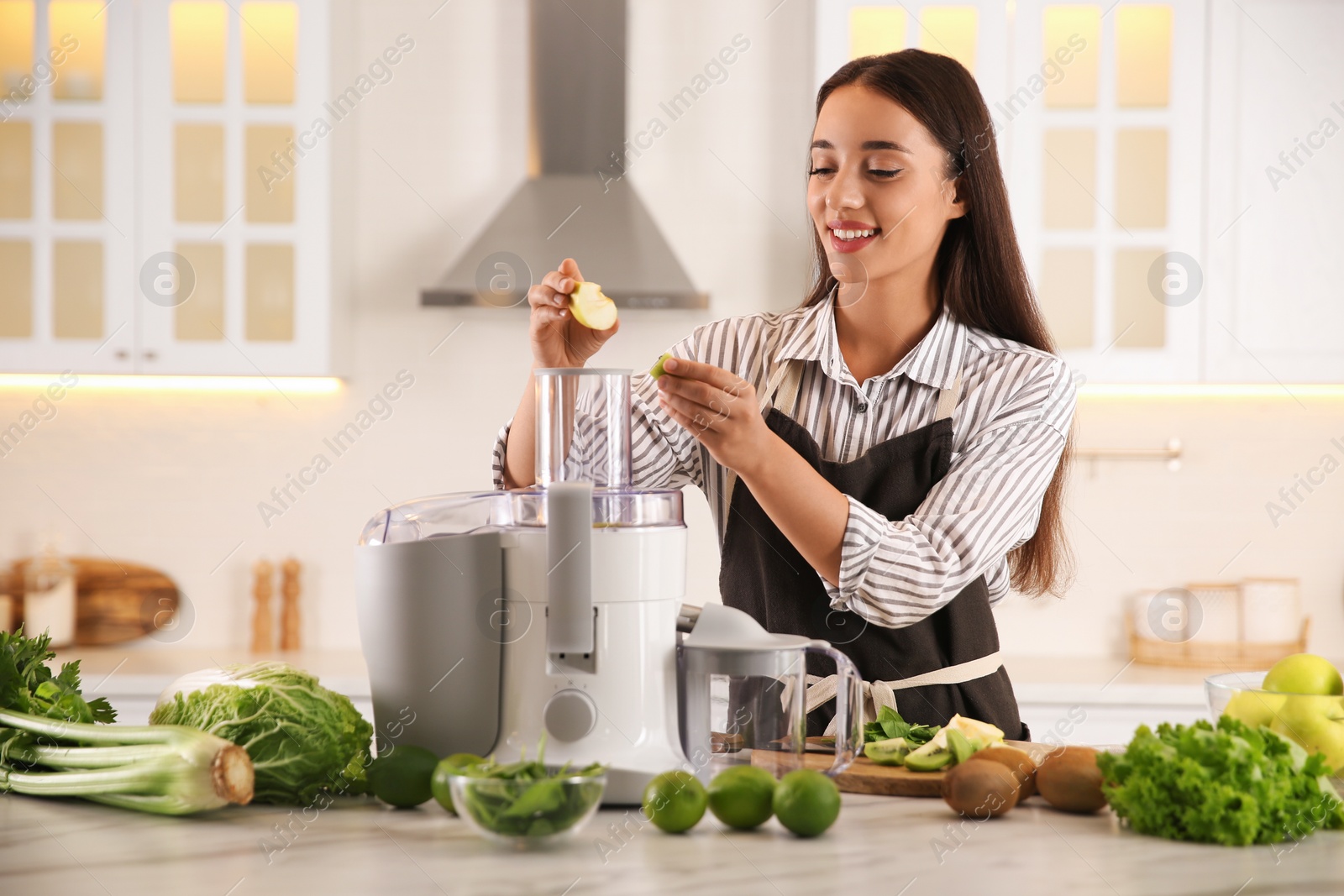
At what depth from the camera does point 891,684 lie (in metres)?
1.42

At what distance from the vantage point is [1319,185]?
281 centimetres

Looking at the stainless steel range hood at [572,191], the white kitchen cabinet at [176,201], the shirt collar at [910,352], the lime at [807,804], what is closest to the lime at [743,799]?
the lime at [807,804]

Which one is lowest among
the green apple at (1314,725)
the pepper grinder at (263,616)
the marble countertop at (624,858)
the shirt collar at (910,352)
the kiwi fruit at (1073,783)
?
the pepper grinder at (263,616)

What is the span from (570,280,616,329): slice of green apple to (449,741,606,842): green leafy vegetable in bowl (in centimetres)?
53

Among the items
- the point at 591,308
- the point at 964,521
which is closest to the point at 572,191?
the point at 591,308

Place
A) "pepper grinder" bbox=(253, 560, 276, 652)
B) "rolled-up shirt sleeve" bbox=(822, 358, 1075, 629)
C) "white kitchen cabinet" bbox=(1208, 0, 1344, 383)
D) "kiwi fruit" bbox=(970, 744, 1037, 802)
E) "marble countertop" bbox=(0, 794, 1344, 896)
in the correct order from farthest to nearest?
"pepper grinder" bbox=(253, 560, 276, 652)
"white kitchen cabinet" bbox=(1208, 0, 1344, 383)
"rolled-up shirt sleeve" bbox=(822, 358, 1075, 629)
"kiwi fruit" bbox=(970, 744, 1037, 802)
"marble countertop" bbox=(0, 794, 1344, 896)

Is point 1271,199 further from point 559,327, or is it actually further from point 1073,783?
point 1073,783

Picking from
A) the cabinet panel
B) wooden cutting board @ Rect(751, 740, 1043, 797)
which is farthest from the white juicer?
the cabinet panel

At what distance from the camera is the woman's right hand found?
125 cm

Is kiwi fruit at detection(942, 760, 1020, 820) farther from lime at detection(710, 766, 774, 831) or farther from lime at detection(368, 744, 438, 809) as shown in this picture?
lime at detection(368, 744, 438, 809)

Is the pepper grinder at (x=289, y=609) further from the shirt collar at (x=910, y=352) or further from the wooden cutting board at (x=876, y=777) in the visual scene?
the wooden cutting board at (x=876, y=777)

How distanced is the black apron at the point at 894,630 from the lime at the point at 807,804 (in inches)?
22.1

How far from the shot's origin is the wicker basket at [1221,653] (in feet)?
9.30

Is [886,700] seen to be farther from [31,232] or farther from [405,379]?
[31,232]
